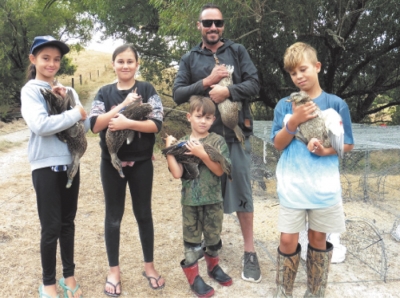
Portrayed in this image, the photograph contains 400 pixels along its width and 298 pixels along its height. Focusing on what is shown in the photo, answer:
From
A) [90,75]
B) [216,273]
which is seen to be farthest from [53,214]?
[90,75]

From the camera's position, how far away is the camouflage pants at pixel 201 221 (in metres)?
2.65

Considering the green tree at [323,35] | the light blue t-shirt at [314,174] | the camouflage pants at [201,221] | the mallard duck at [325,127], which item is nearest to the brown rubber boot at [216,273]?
the camouflage pants at [201,221]

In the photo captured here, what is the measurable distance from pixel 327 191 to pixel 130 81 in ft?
5.24

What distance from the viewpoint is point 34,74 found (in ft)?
8.23

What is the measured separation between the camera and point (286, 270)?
245cm

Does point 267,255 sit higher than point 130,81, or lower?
lower

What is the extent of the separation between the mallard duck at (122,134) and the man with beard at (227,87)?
42 cm

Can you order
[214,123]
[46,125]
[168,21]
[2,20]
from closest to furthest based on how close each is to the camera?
[46,125] < [214,123] < [168,21] < [2,20]

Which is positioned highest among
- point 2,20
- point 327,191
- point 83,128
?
point 2,20

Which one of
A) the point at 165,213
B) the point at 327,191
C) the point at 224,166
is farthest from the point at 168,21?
the point at 327,191

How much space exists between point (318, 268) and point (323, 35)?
16.2 feet

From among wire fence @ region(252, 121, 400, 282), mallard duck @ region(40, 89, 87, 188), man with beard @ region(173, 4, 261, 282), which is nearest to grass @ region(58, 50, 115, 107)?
wire fence @ region(252, 121, 400, 282)

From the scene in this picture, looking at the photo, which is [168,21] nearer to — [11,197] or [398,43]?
[11,197]

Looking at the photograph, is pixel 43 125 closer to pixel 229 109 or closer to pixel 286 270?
pixel 229 109
